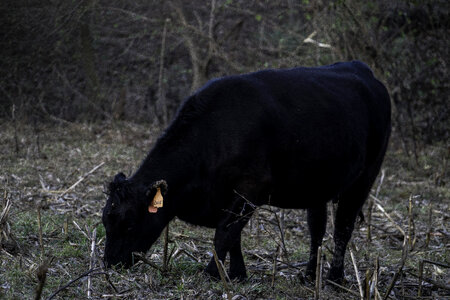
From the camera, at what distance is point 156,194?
4.73 metres

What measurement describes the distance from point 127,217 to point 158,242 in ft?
5.27

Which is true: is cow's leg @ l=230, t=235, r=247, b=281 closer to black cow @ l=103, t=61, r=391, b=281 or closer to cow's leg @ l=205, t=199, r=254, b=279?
black cow @ l=103, t=61, r=391, b=281

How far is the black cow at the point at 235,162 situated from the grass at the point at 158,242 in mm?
255

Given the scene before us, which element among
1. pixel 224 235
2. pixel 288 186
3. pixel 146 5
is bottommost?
pixel 224 235

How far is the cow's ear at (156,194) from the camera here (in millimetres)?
4648

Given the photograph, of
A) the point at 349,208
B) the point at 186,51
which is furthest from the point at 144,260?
the point at 186,51

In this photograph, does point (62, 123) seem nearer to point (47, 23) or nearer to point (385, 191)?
point (47, 23)

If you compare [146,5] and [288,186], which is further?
[146,5]

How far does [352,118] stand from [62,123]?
11.4 metres

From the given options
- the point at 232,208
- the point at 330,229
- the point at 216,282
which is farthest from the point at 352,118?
the point at 330,229

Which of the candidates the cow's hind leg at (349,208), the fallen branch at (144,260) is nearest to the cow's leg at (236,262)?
the fallen branch at (144,260)

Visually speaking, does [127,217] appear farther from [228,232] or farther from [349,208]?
[349,208]

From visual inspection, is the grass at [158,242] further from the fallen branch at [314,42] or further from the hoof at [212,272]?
the fallen branch at [314,42]

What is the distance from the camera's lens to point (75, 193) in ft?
27.9
